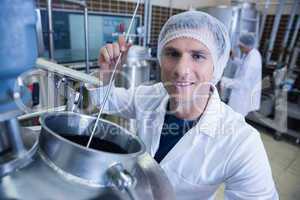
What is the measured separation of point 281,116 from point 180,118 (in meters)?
2.54

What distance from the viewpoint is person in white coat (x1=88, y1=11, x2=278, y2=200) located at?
0.72 m

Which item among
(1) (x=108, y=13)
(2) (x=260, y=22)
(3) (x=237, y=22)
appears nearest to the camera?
(1) (x=108, y=13)

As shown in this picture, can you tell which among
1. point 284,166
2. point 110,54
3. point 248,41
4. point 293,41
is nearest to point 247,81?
point 248,41

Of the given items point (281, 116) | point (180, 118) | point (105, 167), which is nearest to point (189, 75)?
point (180, 118)

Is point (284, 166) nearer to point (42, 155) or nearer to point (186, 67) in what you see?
point (186, 67)

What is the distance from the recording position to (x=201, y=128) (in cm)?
83

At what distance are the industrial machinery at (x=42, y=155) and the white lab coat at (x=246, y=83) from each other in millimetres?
2317

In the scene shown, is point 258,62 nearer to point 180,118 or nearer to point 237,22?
point 237,22

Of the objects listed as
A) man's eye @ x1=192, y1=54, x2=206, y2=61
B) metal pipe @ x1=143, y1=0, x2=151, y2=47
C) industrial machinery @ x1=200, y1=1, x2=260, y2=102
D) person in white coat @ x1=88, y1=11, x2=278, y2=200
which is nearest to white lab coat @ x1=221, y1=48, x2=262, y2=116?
industrial machinery @ x1=200, y1=1, x2=260, y2=102

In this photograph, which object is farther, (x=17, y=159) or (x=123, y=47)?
(x=123, y=47)

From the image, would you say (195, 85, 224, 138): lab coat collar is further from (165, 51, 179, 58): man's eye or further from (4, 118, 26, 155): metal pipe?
(4, 118, 26, 155): metal pipe

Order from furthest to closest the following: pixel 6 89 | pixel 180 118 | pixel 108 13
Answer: pixel 108 13, pixel 180 118, pixel 6 89

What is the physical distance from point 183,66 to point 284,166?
2.23 m

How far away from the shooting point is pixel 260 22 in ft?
11.4
